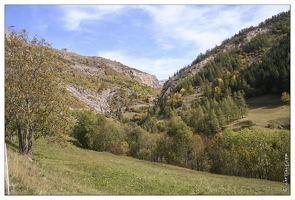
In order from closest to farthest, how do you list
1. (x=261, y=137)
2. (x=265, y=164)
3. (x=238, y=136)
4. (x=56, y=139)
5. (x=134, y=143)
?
(x=56, y=139) → (x=265, y=164) → (x=261, y=137) → (x=238, y=136) → (x=134, y=143)

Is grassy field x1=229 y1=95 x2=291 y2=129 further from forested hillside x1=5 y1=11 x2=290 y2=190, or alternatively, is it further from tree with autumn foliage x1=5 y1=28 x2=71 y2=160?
tree with autumn foliage x1=5 y1=28 x2=71 y2=160

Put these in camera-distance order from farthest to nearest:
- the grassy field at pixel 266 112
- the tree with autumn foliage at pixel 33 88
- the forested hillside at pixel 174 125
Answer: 1. the grassy field at pixel 266 112
2. the forested hillside at pixel 174 125
3. the tree with autumn foliage at pixel 33 88

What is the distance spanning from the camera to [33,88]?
66.5ft

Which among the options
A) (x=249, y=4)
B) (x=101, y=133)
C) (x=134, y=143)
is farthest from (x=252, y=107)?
(x=249, y=4)

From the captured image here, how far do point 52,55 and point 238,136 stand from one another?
60.3 m

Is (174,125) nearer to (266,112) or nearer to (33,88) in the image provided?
(266,112)

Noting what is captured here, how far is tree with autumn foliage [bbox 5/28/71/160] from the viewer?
19.4 m

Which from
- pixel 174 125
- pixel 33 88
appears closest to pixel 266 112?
pixel 174 125

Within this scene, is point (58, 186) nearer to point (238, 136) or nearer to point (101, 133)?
point (238, 136)

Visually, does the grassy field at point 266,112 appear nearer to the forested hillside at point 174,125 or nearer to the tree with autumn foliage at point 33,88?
the forested hillside at point 174,125

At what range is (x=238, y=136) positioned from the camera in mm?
66625

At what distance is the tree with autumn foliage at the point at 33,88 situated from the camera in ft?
63.5

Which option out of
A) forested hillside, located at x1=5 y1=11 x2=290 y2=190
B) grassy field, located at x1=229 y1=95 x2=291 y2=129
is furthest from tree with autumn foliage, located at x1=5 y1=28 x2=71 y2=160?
grassy field, located at x1=229 y1=95 x2=291 y2=129

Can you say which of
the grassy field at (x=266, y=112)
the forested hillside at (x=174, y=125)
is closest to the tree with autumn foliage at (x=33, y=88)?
the forested hillside at (x=174, y=125)
